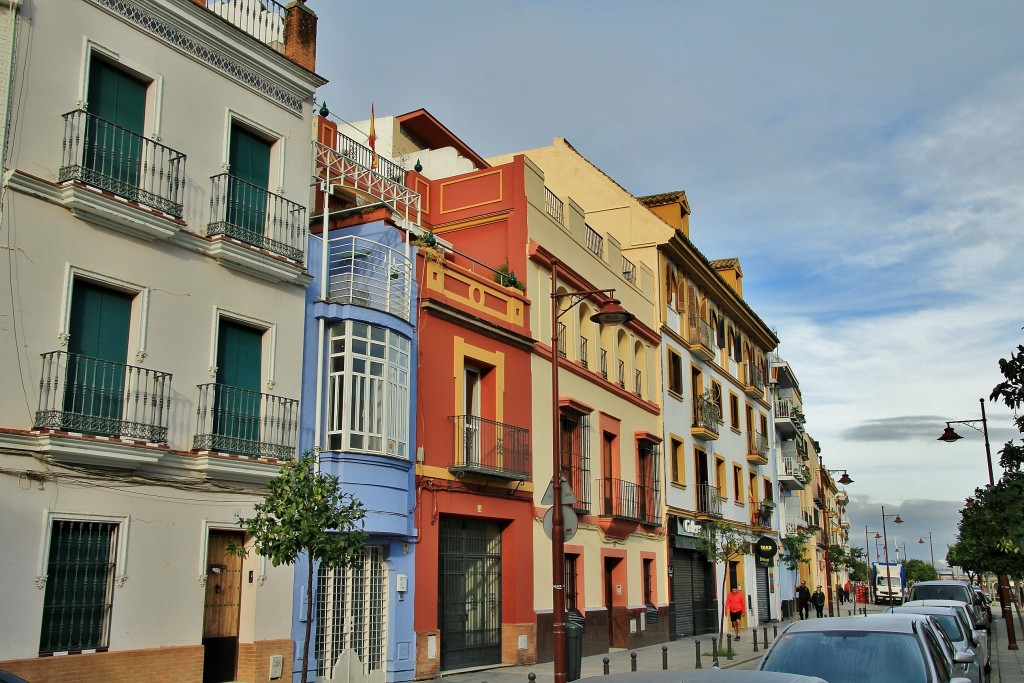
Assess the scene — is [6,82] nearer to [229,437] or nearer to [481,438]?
[229,437]

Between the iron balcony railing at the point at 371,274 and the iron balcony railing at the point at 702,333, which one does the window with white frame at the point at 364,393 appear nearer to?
the iron balcony railing at the point at 371,274

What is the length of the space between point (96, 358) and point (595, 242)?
17.7m

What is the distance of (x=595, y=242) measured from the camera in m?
28.2

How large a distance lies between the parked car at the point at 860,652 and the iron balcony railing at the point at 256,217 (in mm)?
10156

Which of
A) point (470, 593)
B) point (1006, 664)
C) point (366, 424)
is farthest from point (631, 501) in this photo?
point (366, 424)

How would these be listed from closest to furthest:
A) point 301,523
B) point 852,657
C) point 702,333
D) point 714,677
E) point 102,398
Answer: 1. point 714,677
2. point 852,657
3. point 301,523
4. point 102,398
5. point 702,333

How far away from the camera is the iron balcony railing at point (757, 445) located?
41.8 m

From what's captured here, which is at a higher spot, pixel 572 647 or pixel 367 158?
pixel 367 158

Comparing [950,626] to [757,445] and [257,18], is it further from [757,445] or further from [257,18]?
[757,445]

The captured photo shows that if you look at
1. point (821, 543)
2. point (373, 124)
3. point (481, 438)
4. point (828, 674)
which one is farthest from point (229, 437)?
point (821, 543)

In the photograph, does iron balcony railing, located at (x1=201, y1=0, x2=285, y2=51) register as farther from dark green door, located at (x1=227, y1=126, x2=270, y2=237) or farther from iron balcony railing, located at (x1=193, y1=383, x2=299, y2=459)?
iron balcony railing, located at (x1=193, y1=383, x2=299, y2=459)

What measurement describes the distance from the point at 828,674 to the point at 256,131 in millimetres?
12389

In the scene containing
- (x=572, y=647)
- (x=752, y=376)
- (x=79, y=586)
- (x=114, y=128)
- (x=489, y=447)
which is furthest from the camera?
(x=752, y=376)

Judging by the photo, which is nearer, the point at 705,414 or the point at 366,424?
the point at 366,424
